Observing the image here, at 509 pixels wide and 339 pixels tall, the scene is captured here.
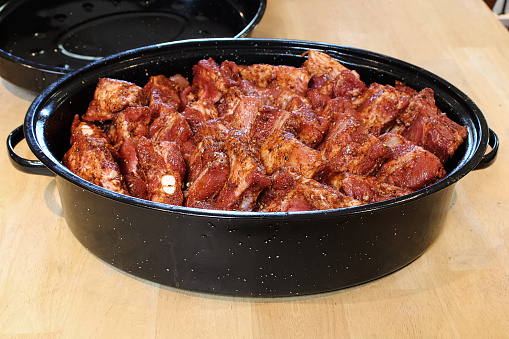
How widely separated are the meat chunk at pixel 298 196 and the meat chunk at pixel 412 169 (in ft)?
0.79

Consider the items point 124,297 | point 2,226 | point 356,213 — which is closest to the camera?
point 356,213

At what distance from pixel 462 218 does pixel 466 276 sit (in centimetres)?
33

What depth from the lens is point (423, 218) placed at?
1.81 m

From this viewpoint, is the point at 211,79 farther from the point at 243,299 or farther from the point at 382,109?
the point at 243,299

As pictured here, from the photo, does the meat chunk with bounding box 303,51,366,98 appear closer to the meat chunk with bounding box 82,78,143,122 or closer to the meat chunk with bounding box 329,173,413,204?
the meat chunk with bounding box 329,173,413,204

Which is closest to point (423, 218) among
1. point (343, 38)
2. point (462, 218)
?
point (462, 218)

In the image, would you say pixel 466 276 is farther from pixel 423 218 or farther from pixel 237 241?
pixel 237 241

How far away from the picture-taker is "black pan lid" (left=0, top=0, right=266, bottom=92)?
294 cm

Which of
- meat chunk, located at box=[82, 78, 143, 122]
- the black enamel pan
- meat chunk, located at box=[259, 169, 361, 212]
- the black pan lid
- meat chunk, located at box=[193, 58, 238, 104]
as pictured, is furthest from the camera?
the black pan lid

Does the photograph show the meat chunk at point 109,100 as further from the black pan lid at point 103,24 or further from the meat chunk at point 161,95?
the black pan lid at point 103,24

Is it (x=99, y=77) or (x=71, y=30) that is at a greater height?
(x=99, y=77)

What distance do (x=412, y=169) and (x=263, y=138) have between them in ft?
1.75

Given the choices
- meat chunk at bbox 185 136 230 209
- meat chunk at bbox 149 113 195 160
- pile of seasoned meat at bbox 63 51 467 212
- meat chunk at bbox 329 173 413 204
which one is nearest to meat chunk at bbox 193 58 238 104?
pile of seasoned meat at bbox 63 51 467 212

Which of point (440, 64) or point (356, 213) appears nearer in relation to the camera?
point (356, 213)
